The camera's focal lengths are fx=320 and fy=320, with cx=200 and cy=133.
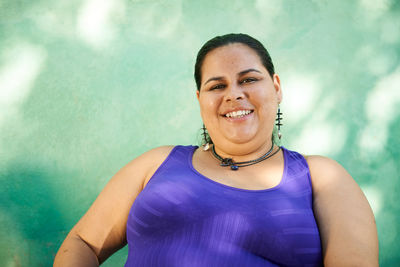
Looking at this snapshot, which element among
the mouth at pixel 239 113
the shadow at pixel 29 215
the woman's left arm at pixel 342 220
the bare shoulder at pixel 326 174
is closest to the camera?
the woman's left arm at pixel 342 220

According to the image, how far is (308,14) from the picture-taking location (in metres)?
1.90

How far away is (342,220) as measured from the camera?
46.2 inches

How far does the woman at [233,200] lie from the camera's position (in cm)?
115

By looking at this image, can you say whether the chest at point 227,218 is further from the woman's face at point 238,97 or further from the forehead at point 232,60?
the forehead at point 232,60

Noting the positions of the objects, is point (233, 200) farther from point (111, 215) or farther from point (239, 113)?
point (111, 215)

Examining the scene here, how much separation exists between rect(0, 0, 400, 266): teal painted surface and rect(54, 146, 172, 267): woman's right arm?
0.43 meters

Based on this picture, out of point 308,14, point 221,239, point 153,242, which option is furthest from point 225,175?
point 308,14

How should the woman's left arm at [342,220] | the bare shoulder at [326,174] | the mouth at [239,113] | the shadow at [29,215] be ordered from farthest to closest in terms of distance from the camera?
1. the shadow at [29,215]
2. the mouth at [239,113]
3. the bare shoulder at [326,174]
4. the woman's left arm at [342,220]

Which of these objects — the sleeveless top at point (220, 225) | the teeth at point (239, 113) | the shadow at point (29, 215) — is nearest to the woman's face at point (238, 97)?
the teeth at point (239, 113)

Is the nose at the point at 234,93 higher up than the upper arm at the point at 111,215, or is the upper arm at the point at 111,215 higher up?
the nose at the point at 234,93

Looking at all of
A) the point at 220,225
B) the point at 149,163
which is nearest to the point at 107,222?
the point at 149,163

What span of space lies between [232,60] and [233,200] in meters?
0.61

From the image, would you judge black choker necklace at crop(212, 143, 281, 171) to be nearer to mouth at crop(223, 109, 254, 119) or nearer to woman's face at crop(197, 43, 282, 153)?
woman's face at crop(197, 43, 282, 153)

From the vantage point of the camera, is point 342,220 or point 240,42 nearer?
point 342,220
